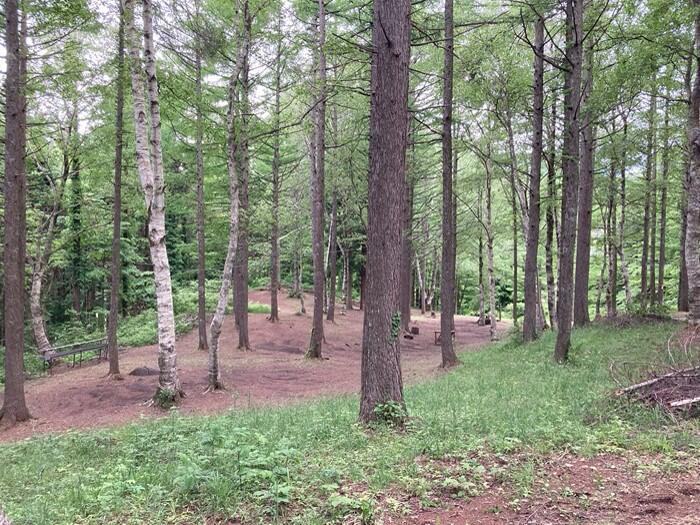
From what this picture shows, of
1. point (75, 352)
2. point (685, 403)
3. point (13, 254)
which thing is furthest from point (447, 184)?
point (75, 352)

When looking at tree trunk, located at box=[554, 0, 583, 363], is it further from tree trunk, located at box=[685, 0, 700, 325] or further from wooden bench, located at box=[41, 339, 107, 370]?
wooden bench, located at box=[41, 339, 107, 370]

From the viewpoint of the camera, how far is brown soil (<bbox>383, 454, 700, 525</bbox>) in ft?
9.96

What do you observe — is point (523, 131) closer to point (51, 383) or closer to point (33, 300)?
point (51, 383)

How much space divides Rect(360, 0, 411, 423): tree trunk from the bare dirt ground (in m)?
4.88

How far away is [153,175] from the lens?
9258 mm

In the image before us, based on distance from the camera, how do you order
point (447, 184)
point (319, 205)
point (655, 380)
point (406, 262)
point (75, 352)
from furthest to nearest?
1. point (406, 262)
2. point (319, 205)
3. point (75, 352)
4. point (447, 184)
5. point (655, 380)

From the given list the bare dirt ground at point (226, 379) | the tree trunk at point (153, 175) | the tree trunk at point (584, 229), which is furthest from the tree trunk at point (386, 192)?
the tree trunk at point (584, 229)

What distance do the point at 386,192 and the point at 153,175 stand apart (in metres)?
6.11

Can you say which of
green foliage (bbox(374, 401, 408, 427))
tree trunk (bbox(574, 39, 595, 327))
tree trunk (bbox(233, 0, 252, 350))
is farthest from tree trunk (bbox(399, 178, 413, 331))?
green foliage (bbox(374, 401, 408, 427))

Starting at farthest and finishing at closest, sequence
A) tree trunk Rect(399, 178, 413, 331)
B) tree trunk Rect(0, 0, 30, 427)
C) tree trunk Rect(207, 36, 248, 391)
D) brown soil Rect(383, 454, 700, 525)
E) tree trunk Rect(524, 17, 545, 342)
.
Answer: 1. tree trunk Rect(399, 178, 413, 331)
2. tree trunk Rect(524, 17, 545, 342)
3. tree trunk Rect(207, 36, 248, 391)
4. tree trunk Rect(0, 0, 30, 427)
5. brown soil Rect(383, 454, 700, 525)

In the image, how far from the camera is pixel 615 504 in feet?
10.5

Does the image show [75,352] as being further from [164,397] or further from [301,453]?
[301,453]

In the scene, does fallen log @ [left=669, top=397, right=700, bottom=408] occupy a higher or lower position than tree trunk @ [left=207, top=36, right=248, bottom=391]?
lower

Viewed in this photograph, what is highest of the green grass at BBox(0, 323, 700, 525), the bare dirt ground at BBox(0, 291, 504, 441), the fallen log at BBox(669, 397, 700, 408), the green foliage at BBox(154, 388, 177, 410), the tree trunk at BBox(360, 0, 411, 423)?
the tree trunk at BBox(360, 0, 411, 423)
